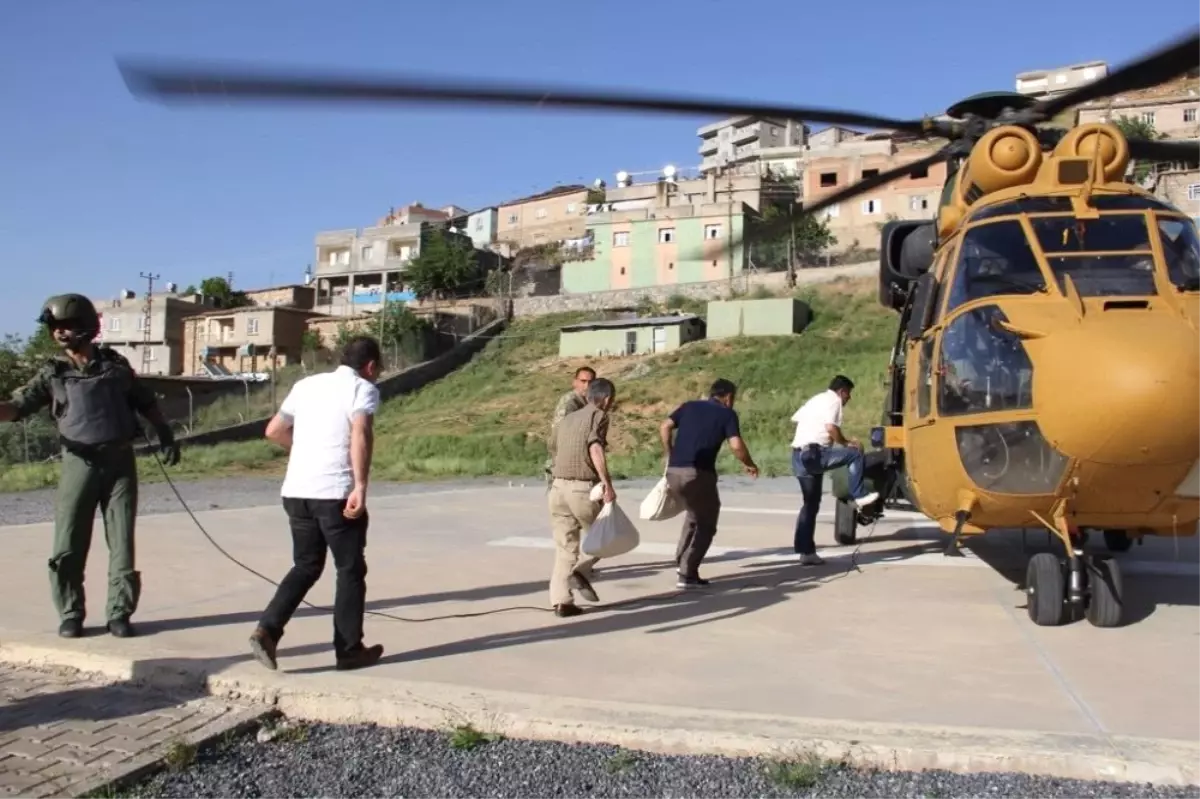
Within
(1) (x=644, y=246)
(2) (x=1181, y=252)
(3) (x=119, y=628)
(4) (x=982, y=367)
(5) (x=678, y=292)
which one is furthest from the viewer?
(1) (x=644, y=246)

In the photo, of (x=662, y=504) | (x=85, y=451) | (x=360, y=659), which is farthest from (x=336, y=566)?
(x=662, y=504)

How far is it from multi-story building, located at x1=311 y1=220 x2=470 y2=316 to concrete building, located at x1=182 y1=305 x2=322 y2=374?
5.54 m

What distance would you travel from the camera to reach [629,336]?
51.0 meters

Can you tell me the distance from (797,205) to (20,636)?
5435 millimetres

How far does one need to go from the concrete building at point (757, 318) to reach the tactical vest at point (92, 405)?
43.9 meters

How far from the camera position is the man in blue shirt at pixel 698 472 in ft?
23.4

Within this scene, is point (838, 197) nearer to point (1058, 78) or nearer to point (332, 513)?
point (332, 513)

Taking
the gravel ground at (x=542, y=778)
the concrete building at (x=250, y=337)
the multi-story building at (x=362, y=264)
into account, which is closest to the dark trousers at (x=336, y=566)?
the gravel ground at (x=542, y=778)

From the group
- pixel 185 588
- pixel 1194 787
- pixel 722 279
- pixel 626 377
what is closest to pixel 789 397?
pixel 626 377

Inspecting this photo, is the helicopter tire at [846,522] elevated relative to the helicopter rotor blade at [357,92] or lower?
lower

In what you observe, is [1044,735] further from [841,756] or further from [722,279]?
[722,279]

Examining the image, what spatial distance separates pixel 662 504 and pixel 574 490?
113cm

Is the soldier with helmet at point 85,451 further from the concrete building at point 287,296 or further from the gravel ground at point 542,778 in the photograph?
the concrete building at point 287,296

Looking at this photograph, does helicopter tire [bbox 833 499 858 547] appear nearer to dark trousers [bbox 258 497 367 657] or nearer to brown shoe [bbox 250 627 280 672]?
dark trousers [bbox 258 497 367 657]
